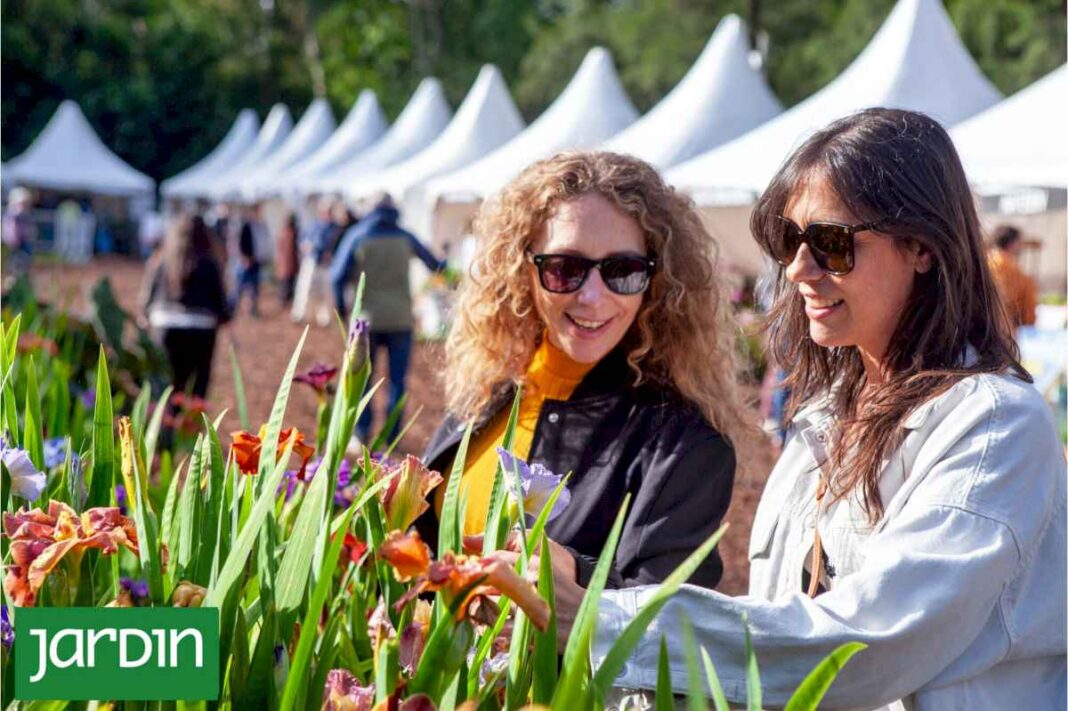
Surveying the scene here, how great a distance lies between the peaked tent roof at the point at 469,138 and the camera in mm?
18203

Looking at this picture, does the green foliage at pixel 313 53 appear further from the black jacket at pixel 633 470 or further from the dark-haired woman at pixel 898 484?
the dark-haired woman at pixel 898 484

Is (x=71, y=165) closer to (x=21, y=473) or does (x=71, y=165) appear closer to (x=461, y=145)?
(x=461, y=145)

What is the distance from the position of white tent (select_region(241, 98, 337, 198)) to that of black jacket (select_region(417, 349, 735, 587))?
27167 millimetres

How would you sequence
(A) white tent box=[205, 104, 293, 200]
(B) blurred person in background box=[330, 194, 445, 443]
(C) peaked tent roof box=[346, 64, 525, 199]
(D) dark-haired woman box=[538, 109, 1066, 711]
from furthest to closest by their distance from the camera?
(A) white tent box=[205, 104, 293, 200], (C) peaked tent roof box=[346, 64, 525, 199], (B) blurred person in background box=[330, 194, 445, 443], (D) dark-haired woman box=[538, 109, 1066, 711]

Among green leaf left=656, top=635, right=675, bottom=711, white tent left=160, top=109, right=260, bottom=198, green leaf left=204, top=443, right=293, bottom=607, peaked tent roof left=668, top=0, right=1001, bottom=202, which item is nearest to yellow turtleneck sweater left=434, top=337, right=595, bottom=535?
green leaf left=204, top=443, right=293, bottom=607

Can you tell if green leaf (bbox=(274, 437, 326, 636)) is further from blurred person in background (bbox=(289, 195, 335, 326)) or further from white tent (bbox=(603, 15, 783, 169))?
blurred person in background (bbox=(289, 195, 335, 326))

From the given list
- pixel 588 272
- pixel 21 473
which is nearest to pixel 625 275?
pixel 588 272

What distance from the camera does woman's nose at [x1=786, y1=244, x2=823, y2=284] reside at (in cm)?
155

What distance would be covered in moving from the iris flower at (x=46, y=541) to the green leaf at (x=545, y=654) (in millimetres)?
370

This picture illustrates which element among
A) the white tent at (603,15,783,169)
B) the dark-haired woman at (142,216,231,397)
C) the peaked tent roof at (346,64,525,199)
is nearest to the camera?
the dark-haired woman at (142,216,231,397)

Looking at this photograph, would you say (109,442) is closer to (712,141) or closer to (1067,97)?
(1067,97)

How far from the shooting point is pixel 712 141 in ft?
41.6

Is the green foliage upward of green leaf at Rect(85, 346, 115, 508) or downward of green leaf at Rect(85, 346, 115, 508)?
upward

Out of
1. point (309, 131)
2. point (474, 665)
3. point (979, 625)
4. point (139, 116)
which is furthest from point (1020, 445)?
point (139, 116)
